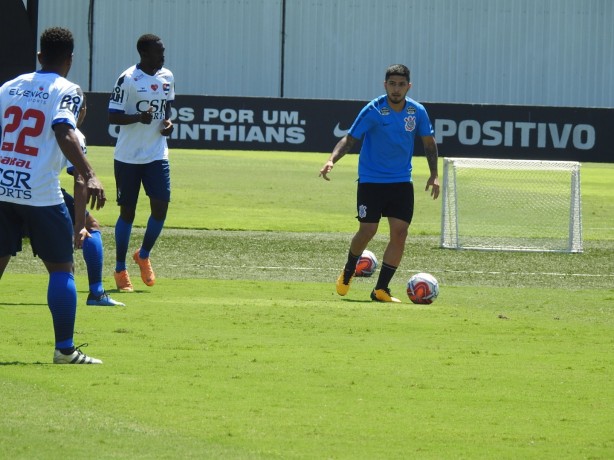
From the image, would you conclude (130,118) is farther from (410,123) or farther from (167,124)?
(410,123)

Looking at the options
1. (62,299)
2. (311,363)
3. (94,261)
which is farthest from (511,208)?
(62,299)

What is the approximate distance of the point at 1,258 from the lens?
7.77 metres

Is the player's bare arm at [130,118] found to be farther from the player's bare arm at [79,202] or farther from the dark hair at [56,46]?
the dark hair at [56,46]

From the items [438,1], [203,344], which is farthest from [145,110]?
[438,1]

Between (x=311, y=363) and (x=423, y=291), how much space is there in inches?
145

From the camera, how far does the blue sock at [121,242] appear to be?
12.2 meters

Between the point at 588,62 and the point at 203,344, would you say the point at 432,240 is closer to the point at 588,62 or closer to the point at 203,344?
the point at 203,344

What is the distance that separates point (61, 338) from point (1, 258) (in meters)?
0.56

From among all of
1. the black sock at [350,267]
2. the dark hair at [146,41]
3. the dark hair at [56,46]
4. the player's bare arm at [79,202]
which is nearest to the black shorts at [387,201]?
the black sock at [350,267]

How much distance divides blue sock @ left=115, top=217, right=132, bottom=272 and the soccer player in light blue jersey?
1876mm

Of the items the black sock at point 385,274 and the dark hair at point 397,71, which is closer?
the dark hair at point 397,71

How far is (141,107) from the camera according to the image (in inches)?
480

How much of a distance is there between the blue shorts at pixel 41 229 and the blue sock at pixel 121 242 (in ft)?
14.5

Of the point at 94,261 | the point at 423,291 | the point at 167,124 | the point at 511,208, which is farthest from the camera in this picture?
the point at 511,208
